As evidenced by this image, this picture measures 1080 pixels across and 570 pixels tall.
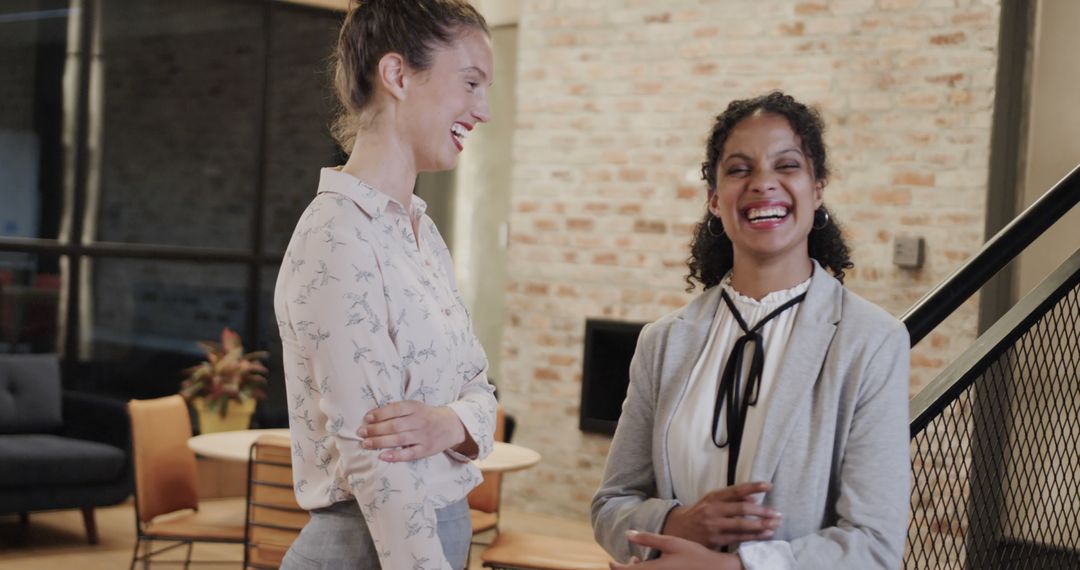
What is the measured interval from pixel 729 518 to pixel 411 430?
0.45 metres

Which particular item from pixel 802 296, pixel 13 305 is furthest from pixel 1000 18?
pixel 13 305

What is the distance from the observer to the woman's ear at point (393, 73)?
76.0 inches

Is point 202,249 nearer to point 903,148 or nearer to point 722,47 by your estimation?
point 722,47

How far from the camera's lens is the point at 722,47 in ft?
22.7

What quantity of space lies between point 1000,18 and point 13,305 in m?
5.44

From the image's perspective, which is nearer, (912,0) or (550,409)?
(912,0)

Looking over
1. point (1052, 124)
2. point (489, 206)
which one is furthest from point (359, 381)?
point (489, 206)

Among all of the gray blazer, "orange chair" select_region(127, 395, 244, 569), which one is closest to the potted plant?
"orange chair" select_region(127, 395, 244, 569)

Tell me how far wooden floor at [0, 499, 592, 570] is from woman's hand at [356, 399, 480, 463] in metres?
3.78

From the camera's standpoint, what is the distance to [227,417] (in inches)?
260

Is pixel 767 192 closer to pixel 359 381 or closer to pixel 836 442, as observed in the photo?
pixel 836 442

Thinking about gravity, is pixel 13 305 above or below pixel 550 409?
above

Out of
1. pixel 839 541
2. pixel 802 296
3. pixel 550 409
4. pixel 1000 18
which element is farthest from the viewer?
pixel 550 409

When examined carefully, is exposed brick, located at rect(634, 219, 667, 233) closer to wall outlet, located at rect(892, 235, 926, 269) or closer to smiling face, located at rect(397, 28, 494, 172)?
wall outlet, located at rect(892, 235, 926, 269)
